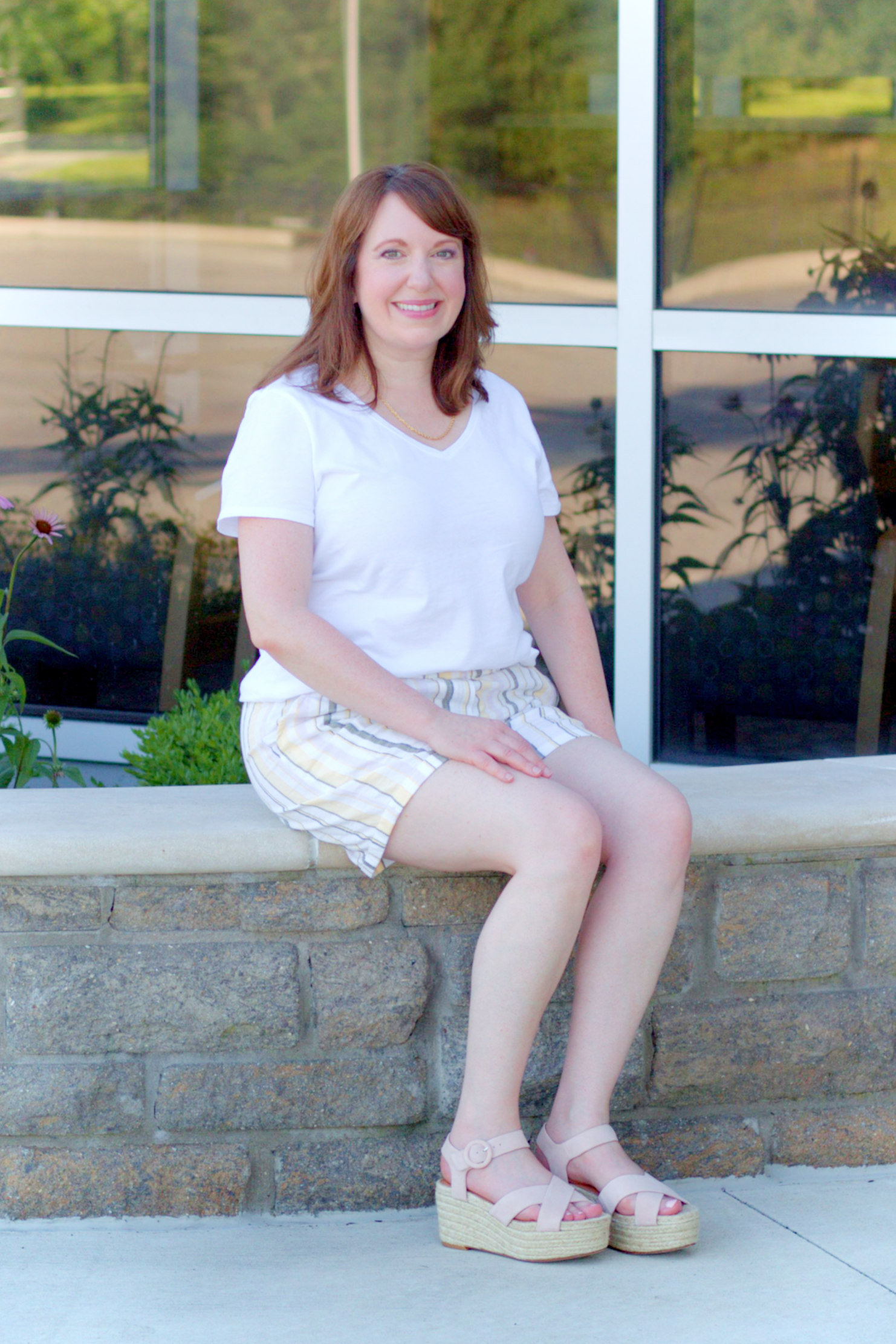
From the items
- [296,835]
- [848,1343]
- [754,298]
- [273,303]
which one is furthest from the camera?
[273,303]

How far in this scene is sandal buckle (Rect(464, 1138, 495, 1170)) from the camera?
177 centimetres

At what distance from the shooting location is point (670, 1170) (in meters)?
2.09

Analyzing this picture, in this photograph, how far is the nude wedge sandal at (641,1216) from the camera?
1.79 m

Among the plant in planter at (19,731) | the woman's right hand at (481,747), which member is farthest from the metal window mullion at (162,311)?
the woman's right hand at (481,747)

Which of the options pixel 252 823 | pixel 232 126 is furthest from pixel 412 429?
pixel 232 126

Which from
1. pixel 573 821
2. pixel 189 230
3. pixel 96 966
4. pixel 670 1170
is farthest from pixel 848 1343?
pixel 189 230

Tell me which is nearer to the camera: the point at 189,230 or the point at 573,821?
the point at 573,821

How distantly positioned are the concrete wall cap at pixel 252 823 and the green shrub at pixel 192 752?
371 millimetres

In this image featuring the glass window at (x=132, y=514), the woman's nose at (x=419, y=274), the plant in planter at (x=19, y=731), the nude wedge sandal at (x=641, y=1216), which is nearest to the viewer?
the nude wedge sandal at (x=641, y=1216)

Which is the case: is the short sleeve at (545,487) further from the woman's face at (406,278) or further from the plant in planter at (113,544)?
the plant in planter at (113,544)

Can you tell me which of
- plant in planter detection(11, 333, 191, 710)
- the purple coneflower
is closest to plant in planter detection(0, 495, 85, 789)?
the purple coneflower

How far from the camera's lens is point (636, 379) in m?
2.80

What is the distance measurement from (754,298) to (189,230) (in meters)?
1.22

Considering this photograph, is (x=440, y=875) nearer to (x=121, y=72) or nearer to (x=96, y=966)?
(x=96, y=966)
